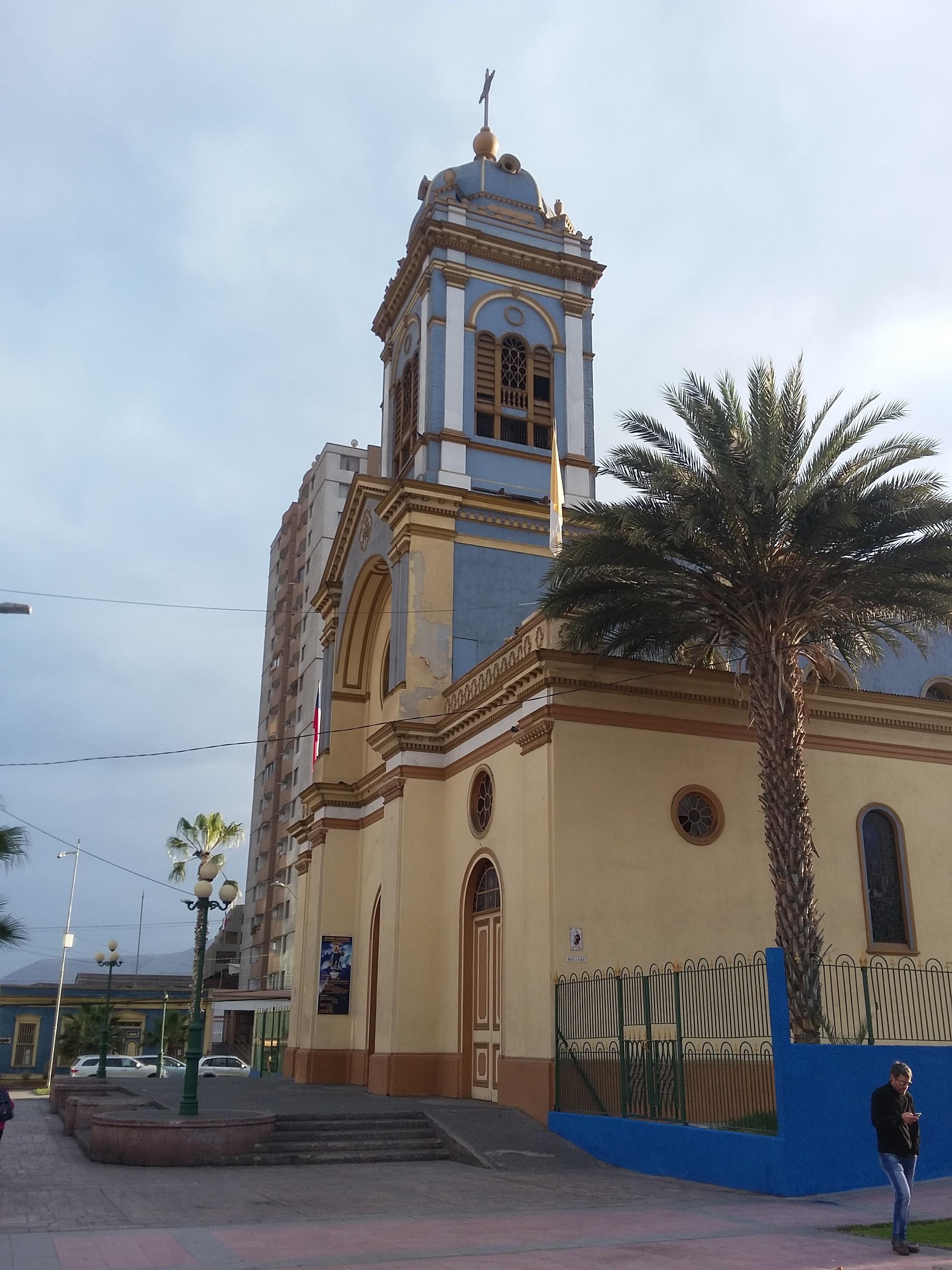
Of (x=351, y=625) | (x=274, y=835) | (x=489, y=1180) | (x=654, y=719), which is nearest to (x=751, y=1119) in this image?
(x=489, y=1180)

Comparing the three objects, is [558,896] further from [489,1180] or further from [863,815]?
[863,815]

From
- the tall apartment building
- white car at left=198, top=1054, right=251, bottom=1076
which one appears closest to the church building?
white car at left=198, top=1054, right=251, bottom=1076

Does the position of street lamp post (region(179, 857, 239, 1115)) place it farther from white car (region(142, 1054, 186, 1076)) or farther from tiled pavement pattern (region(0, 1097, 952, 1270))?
white car (region(142, 1054, 186, 1076))

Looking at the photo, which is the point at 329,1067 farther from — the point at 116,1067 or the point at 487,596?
the point at 116,1067

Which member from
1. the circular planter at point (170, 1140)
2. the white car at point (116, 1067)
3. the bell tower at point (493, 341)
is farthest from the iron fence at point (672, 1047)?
the white car at point (116, 1067)

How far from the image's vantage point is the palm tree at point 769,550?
53.0ft

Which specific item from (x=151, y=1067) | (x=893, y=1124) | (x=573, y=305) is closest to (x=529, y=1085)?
(x=893, y=1124)

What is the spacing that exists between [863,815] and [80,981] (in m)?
54.3

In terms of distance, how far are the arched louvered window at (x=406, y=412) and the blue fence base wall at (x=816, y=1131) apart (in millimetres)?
17868

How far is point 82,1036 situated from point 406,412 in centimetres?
3699

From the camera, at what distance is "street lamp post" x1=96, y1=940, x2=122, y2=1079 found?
26.3 m

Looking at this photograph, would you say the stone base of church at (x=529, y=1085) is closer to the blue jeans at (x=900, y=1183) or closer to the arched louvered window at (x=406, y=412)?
the blue jeans at (x=900, y=1183)

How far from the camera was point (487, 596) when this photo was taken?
961 inches

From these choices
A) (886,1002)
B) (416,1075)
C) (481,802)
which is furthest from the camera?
(416,1075)
